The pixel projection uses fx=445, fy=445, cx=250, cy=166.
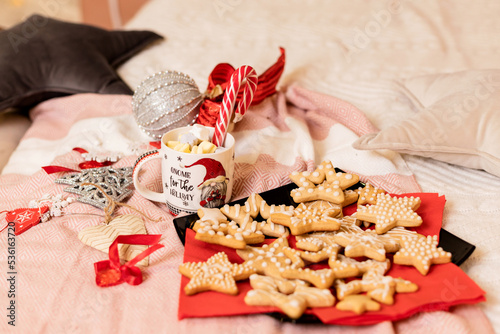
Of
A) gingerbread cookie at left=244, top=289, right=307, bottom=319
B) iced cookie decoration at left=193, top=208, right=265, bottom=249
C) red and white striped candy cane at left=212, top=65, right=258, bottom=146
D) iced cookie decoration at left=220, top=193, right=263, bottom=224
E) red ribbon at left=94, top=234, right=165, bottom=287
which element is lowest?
red ribbon at left=94, top=234, right=165, bottom=287

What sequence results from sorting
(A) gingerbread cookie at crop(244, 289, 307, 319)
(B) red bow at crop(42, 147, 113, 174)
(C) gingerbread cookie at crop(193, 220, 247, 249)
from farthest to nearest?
1. (B) red bow at crop(42, 147, 113, 174)
2. (C) gingerbread cookie at crop(193, 220, 247, 249)
3. (A) gingerbread cookie at crop(244, 289, 307, 319)

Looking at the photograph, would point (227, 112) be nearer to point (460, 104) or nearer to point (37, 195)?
point (37, 195)

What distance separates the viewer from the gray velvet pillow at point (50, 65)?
130cm

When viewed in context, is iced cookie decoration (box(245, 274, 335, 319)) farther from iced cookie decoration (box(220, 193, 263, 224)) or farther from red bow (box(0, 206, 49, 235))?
red bow (box(0, 206, 49, 235))

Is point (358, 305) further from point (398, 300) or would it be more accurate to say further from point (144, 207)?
point (144, 207)

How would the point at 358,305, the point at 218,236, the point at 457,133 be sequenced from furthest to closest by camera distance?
the point at 457,133, the point at 218,236, the point at 358,305

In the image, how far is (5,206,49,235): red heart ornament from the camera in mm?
794

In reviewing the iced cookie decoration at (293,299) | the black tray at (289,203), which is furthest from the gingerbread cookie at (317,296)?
the black tray at (289,203)

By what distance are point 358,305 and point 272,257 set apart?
15 cm

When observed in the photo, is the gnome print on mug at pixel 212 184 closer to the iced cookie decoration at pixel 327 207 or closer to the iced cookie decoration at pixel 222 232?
the iced cookie decoration at pixel 222 232

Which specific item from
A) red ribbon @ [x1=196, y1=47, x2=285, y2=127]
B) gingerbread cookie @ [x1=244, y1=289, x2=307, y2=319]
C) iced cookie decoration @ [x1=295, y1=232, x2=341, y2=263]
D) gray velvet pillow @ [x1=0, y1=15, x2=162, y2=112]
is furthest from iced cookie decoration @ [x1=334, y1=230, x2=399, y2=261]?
gray velvet pillow @ [x1=0, y1=15, x2=162, y2=112]

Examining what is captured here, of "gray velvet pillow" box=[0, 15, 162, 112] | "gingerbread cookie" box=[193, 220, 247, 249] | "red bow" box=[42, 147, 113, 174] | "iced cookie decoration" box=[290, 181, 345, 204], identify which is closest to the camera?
"gingerbread cookie" box=[193, 220, 247, 249]

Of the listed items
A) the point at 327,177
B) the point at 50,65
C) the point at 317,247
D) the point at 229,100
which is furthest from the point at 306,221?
the point at 50,65

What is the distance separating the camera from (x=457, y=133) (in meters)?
0.95
